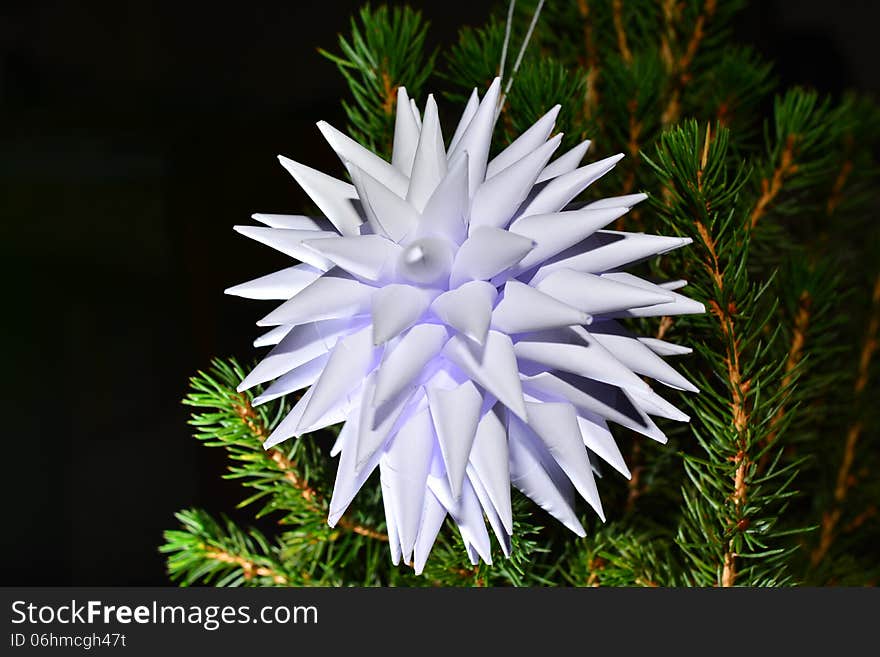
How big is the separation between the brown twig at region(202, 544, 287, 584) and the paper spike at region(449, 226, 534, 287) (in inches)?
7.0

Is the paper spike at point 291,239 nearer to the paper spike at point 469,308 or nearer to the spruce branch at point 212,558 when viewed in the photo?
the paper spike at point 469,308

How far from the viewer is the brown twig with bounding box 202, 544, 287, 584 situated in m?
0.32

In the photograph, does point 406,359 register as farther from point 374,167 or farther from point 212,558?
point 212,558

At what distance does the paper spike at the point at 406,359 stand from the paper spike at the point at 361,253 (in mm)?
20

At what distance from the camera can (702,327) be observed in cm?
28

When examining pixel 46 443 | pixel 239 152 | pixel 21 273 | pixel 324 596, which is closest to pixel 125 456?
pixel 46 443

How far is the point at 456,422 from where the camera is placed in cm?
20

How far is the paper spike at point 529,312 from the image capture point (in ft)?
0.65

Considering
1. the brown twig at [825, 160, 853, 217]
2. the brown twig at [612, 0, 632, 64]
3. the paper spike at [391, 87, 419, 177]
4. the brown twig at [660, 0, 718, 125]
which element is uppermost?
the brown twig at [612, 0, 632, 64]

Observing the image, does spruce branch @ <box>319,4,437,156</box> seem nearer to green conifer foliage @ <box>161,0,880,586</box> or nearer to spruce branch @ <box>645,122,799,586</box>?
green conifer foliage @ <box>161,0,880,586</box>

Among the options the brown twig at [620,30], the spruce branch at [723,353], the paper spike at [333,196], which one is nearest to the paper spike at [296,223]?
the paper spike at [333,196]

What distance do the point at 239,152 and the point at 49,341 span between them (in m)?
0.29

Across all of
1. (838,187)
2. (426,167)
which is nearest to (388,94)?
(426,167)

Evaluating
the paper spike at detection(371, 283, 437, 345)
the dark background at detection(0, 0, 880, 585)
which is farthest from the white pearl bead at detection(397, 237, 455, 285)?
the dark background at detection(0, 0, 880, 585)
